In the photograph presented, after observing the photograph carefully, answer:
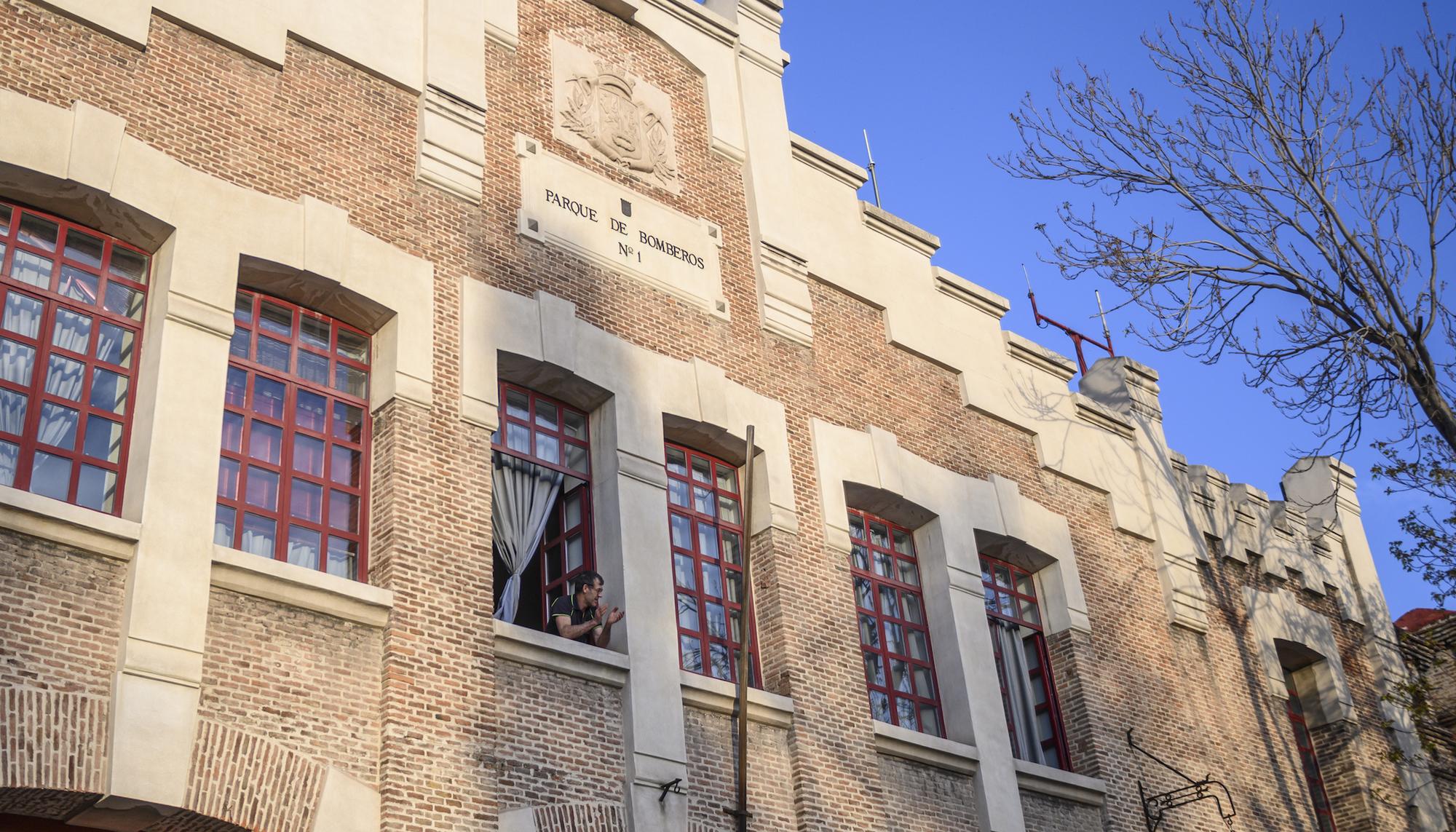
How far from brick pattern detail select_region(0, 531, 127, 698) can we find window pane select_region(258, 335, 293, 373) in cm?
268

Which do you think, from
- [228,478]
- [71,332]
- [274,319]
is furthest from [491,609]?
[71,332]

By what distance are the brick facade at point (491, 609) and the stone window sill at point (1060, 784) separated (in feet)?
0.27

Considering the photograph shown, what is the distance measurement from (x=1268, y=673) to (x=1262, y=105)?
8.14 m

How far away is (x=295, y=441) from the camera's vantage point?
41.3 feet

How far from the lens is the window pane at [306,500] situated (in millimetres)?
12328

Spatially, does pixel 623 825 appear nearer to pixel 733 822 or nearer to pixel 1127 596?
pixel 733 822

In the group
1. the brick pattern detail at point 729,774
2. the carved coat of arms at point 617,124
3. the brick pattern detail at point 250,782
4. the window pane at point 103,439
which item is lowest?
the brick pattern detail at point 250,782

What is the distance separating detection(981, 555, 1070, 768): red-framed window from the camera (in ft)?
59.1

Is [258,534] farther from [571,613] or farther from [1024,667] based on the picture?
[1024,667]

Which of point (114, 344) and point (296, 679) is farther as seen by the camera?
point (114, 344)

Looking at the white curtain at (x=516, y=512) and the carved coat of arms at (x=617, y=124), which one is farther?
the carved coat of arms at (x=617, y=124)

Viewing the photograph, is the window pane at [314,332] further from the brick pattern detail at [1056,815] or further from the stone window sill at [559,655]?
the brick pattern detail at [1056,815]

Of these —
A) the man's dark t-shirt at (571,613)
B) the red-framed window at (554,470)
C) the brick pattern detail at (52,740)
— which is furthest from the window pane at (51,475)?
the man's dark t-shirt at (571,613)

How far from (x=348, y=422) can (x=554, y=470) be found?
85.4 inches
